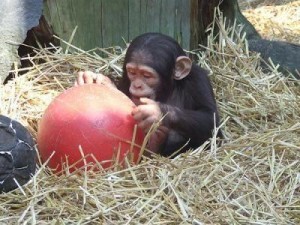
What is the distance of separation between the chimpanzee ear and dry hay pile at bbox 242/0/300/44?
11.1 feet

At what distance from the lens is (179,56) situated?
5141 millimetres

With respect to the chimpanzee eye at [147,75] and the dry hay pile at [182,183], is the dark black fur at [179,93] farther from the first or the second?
the dry hay pile at [182,183]

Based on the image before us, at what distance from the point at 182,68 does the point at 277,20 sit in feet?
14.5

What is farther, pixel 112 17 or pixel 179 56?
pixel 112 17

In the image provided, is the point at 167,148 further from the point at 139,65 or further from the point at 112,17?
the point at 112,17

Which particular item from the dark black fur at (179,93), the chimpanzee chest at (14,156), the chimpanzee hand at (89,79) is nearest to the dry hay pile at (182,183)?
the chimpanzee chest at (14,156)

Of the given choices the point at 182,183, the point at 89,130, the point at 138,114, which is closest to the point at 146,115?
the point at 138,114

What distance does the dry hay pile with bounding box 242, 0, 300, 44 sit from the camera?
8.48m

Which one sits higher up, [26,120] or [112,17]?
[112,17]

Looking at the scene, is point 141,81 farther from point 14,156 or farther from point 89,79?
point 14,156

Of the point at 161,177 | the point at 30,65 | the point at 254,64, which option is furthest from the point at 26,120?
the point at 254,64

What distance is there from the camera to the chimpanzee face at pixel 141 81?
16.1ft

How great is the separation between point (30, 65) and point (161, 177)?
79.1 inches

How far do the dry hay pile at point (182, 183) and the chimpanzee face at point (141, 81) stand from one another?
0.54 metres
